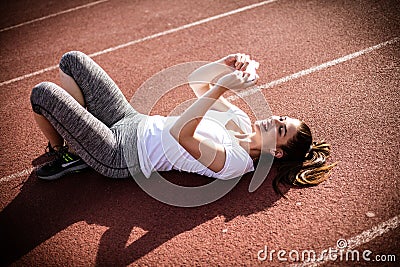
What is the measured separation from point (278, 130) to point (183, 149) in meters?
0.90

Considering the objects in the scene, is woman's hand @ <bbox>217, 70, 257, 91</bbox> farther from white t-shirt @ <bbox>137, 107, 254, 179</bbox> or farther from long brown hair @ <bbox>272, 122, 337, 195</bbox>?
long brown hair @ <bbox>272, 122, 337, 195</bbox>

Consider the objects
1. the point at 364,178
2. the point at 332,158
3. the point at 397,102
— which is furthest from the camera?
the point at 397,102

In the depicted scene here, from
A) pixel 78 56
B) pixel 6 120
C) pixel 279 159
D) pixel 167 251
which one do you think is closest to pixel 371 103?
pixel 279 159

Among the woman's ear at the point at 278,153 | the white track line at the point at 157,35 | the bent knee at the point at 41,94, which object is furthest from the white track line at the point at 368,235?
the white track line at the point at 157,35

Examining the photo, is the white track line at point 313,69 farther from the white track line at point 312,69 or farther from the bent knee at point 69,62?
the bent knee at point 69,62

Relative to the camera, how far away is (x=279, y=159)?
146 inches

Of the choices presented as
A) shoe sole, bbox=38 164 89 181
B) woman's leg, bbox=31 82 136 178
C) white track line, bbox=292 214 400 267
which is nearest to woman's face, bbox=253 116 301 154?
white track line, bbox=292 214 400 267

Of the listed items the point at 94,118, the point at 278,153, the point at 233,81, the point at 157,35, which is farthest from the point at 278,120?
the point at 157,35

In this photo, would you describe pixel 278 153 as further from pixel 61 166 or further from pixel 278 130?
pixel 61 166

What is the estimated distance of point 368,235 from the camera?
123 inches

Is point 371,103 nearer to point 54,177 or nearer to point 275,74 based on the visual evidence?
point 275,74

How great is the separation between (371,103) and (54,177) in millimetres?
3646

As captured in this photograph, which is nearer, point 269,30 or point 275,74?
point 275,74

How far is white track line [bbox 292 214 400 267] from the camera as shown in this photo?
3.02 meters
